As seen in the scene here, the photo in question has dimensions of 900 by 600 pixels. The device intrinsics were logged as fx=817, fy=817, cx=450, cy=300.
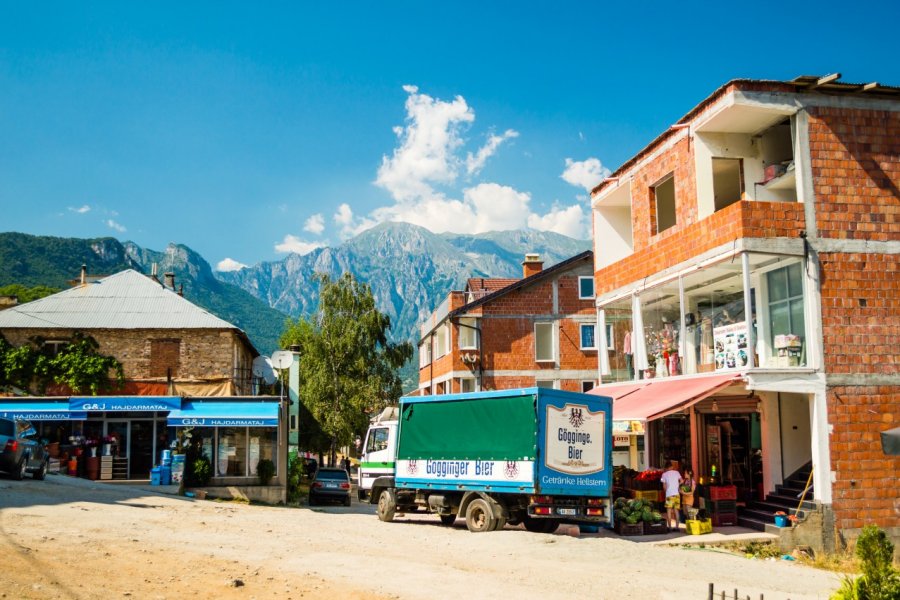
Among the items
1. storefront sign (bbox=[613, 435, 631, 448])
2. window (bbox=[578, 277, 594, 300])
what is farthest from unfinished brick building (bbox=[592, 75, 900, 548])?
window (bbox=[578, 277, 594, 300])

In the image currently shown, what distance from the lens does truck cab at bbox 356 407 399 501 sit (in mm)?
23969

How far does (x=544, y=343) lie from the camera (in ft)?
134

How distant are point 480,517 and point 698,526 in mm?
5391

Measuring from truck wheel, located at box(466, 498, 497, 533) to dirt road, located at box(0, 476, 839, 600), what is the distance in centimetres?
39

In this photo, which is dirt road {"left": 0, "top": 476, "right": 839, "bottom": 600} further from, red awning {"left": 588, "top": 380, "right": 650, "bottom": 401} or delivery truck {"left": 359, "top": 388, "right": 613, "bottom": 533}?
red awning {"left": 588, "top": 380, "right": 650, "bottom": 401}

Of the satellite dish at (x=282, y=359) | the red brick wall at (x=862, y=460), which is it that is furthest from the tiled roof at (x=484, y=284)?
the red brick wall at (x=862, y=460)

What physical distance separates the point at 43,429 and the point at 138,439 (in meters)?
3.28

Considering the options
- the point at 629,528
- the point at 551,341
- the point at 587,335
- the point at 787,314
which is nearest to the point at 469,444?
the point at 629,528

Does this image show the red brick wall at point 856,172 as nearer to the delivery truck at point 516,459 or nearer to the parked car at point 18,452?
the delivery truck at point 516,459

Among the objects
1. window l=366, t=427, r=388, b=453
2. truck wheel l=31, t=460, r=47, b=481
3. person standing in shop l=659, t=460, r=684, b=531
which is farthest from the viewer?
window l=366, t=427, r=388, b=453

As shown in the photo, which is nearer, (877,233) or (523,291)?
(877,233)

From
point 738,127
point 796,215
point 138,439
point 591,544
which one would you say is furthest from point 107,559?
point 138,439

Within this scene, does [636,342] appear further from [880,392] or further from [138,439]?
[138,439]

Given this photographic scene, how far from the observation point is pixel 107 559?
1201cm
